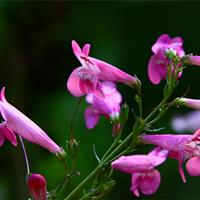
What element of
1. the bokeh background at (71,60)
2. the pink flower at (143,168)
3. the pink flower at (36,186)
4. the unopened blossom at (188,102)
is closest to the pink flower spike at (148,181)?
the pink flower at (143,168)

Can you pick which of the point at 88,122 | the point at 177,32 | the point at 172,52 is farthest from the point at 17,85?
the point at 172,52

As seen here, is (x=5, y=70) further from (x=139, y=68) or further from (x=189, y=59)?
(x=189, y=59)

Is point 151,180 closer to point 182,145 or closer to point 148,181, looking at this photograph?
point 148,181

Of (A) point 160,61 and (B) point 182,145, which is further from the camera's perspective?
(A) point 160,61

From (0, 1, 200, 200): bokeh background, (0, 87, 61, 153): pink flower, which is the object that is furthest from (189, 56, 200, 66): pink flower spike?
(0, 1, 200, 200): bokeh background

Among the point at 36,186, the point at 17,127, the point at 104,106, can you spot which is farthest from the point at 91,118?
the point at 36,186

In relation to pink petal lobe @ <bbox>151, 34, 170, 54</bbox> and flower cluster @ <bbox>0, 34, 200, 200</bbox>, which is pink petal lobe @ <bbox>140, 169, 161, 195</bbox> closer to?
flower cluster @ <bbox>0, 34, 200, 200</bbox>
